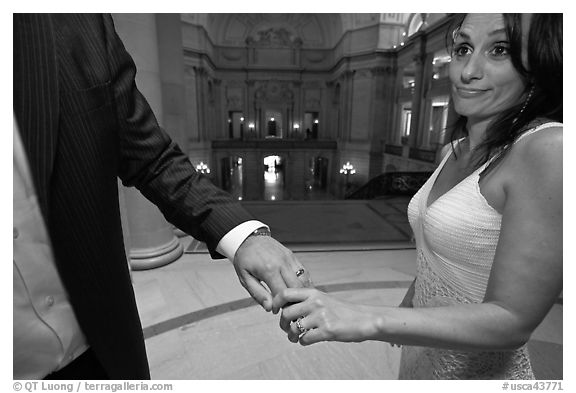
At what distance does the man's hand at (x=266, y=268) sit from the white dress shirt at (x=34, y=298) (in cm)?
59

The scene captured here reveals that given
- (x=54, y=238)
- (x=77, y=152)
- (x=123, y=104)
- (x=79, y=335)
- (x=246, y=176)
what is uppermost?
(x=123, y=104)

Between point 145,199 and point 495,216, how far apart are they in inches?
150

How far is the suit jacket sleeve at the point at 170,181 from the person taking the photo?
1154 mm

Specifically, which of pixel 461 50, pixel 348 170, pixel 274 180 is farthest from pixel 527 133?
pixel 274 180

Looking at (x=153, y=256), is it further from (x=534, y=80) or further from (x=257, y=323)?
(x=534, y=80)

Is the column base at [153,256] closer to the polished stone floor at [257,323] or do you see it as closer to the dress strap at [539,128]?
the polished stone floor at [257,323]

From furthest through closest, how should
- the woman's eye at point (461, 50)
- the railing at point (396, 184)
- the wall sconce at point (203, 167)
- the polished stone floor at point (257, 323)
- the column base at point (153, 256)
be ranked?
1. the wall sconce at point (203, 167)
2. the railing at point (396, 184)
3. the column base at point (153, 256)
4. the polished stone floor at point (257, 323)
5. the woman's eye at point (461, 50)

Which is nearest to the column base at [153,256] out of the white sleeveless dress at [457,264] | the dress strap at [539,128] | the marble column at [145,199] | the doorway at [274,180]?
the marble column at [145,199]

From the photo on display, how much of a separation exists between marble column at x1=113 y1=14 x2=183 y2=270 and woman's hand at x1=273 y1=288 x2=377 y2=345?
3.48 m

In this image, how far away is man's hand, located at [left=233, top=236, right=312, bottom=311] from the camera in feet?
3.49

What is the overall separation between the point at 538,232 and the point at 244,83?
97.8ft

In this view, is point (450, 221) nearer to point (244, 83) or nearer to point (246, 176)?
point (246, 176)

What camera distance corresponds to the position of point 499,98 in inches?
41.2

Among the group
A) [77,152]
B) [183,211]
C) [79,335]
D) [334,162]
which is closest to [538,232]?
[183,211]
